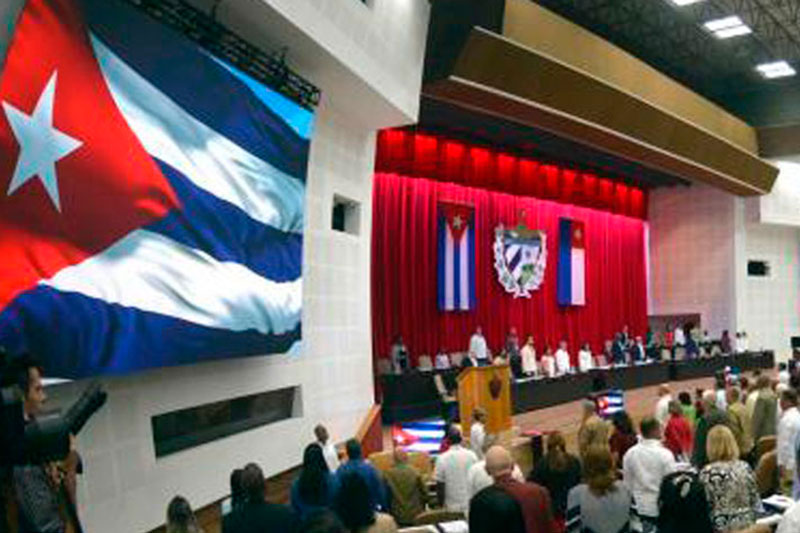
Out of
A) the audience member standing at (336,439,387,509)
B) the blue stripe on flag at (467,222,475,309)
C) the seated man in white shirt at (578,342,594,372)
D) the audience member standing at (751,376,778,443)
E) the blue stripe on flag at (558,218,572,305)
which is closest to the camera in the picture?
the audience member standing at (336,439,387,509)

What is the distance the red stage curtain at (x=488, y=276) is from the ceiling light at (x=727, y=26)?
5.24 meters

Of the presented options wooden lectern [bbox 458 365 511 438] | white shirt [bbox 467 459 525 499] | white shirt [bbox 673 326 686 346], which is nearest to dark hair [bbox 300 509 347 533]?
white shirt [bbox 467 459 525 499]

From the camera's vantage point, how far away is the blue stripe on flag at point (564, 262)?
20.8 meters

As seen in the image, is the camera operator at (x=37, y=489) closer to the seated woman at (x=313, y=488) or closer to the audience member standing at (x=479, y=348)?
the seated woman at (x=313, y=488)

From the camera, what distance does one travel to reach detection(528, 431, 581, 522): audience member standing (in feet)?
16.4

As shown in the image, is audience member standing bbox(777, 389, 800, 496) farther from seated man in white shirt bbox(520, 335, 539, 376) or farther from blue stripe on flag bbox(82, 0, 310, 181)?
seated man in white shirt bbox(520, 335, 539, 376)

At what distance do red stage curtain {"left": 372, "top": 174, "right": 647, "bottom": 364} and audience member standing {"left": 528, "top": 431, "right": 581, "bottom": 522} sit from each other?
10.0 m

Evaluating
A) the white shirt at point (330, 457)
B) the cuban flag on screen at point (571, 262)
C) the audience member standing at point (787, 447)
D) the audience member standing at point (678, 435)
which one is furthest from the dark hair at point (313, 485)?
the cuban flag on screen at point (571, 262)

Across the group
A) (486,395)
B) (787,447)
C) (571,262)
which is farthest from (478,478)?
(571,262)

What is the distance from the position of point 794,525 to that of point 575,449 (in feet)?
27.5

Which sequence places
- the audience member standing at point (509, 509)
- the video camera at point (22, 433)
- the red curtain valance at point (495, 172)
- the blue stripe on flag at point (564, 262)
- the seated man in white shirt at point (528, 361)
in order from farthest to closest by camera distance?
the blue stripe on flag at point (564, 262)
the seated man in white shirt at point (528, 361)
the red curtain valance at point (495, 172)
the audience member standing at point (509, 509)
the video camera at point (22, 433)

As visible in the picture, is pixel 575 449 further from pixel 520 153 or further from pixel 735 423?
pixel 520 153

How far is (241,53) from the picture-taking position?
23.0ft

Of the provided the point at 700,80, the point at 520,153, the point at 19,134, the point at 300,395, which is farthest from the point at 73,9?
the point at 700,80
